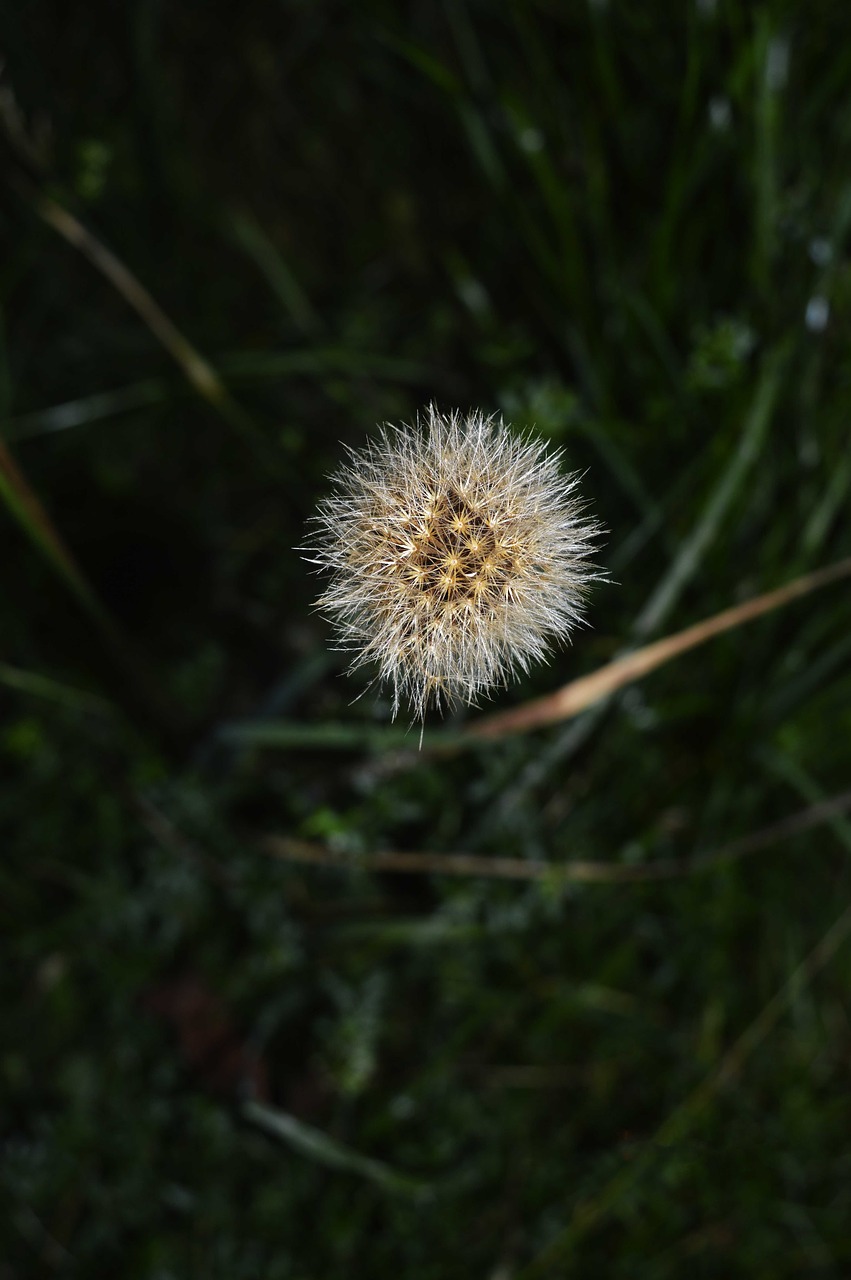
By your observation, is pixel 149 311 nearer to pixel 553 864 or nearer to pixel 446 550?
pixel 446 550

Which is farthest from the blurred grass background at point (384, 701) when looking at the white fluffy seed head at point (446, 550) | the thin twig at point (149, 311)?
the white fluffy seed head at point (446, 550)

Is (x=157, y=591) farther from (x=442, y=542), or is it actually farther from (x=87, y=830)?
(x=442, y=542)

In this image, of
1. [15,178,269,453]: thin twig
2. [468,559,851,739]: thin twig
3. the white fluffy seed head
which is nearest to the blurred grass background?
[15,178,269,453]: thin twig

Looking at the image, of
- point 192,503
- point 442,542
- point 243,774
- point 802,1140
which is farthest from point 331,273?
point 802,1140

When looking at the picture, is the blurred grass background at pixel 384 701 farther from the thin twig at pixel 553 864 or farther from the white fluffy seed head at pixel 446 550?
the white fluffy seed head at pixel 446 550

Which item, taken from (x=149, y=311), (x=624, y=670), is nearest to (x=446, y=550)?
(x=624, y=670)

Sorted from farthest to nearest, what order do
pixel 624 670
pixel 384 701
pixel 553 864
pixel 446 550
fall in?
1. pixel 553 864
2. pixel 384 701
3. pixel 624 670
4. pixel 446 550

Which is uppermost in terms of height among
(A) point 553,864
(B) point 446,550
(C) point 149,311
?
(C) point 149,311

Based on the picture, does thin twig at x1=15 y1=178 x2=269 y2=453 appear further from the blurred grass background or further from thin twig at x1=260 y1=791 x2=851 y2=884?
thin twig at x1=260 y1=791 x2=851 y2=884
